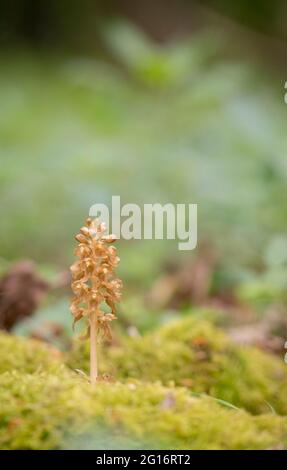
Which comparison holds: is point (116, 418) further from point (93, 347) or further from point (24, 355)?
point (24, 355)

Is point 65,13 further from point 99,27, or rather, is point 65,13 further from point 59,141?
point 59,141

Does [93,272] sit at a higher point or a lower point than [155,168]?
lower

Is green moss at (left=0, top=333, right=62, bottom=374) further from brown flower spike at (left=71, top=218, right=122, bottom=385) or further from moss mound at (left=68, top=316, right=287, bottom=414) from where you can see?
brown flower spike at (left=71, top=218, right=122, bottom=385)

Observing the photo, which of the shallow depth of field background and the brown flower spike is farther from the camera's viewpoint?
the shallow depth of field background

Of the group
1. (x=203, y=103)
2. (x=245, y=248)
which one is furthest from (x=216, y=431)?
(x=203, y=103)

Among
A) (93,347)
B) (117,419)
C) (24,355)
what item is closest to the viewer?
(117,419)

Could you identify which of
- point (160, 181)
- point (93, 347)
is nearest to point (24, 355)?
point (93, 347)

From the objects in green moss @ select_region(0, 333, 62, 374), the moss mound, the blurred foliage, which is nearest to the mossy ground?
green moss @ select_region(0, 333, 62, 374)
